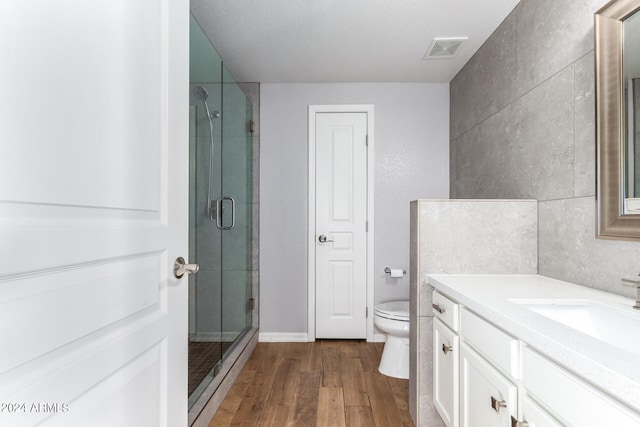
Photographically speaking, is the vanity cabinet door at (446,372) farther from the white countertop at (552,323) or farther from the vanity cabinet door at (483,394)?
the white countertop at (552,323)

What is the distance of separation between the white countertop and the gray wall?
0.45ft

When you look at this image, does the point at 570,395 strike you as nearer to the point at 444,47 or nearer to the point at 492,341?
the point at 492,341

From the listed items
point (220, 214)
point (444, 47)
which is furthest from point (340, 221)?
point (444, 47)

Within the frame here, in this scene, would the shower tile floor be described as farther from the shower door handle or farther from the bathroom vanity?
the bathroom vanity

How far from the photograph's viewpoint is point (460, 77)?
290cm

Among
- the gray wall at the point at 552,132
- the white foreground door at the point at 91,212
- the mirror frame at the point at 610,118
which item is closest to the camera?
the white foreground door at the point at 91,212

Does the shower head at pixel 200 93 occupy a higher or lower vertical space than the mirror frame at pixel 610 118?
higher

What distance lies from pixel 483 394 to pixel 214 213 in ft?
5.39

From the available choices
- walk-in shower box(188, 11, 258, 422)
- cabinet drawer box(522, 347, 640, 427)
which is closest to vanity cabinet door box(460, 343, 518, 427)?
cabinet drawer box(522, 347, 640, 427)

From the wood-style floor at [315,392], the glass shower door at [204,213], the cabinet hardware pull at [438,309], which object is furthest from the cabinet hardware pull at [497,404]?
the glass shower door at [204,213]

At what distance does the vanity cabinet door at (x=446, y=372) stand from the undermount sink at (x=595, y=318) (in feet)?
1.22

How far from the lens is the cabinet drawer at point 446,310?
1.46 metres

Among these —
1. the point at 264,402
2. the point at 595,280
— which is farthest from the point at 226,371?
the point at 595,280

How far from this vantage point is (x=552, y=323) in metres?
0.94
